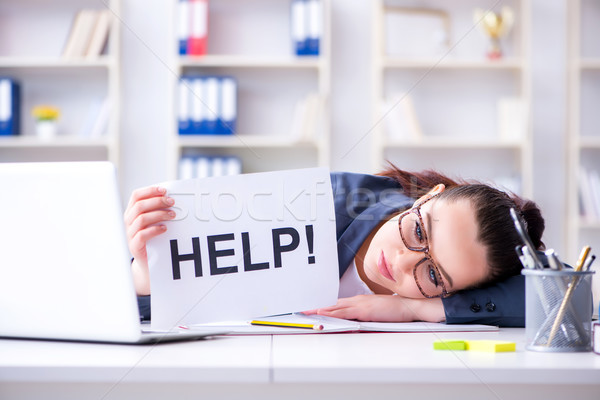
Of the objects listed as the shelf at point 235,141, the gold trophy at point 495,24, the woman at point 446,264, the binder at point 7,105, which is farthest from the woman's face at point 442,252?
the binder at point 7,105

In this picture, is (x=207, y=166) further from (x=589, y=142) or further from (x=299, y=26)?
(x=589, y=142)

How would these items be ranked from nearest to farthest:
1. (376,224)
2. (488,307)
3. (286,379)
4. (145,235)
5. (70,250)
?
1. (286,379)
2. (70,250)
3. (145,235)
4. (488,307)
5. (376,224)

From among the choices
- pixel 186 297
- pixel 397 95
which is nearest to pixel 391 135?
pixel 397 95

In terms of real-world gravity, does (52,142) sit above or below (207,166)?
above


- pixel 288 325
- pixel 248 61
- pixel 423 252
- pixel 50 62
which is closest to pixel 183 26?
pixel 248 61

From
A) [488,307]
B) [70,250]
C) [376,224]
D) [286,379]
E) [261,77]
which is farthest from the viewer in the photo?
[261,77]

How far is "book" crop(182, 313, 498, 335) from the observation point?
3.14 feet

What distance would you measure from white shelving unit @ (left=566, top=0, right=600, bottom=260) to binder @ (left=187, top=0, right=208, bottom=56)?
74.8 inches

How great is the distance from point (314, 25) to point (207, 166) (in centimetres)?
89

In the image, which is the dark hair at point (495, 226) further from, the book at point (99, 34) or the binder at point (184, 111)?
the book at point (99, 34)

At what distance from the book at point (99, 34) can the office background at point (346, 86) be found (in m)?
0.08

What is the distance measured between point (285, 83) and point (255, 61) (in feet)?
0.86

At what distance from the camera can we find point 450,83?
3502 mm

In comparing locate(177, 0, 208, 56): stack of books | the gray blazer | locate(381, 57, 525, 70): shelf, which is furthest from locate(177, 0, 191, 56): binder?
the gray blazer
